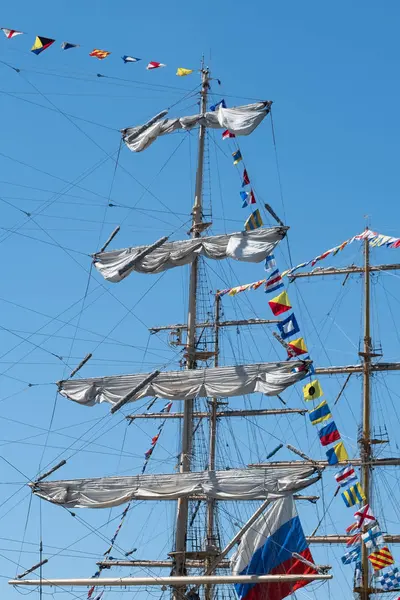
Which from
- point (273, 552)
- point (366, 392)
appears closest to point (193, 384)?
point (273, 552)

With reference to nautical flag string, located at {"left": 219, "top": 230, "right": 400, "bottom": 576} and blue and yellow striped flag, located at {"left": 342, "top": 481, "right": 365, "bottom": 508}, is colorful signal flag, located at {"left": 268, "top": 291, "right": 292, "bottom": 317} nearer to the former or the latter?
nautical flag string, located at {"left": 219, "top": 230, "right": 400, "bottom": 576}

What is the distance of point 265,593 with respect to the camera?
49.0m

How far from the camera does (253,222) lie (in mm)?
50094

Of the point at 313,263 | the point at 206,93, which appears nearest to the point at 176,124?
the point at 206,93

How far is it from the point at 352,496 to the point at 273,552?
294cm

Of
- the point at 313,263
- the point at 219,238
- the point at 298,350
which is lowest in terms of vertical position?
the point at 298,350

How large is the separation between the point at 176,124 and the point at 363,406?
45.8ft

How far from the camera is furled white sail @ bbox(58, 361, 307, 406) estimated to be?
48.0 m

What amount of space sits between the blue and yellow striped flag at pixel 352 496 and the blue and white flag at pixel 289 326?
17.1ft

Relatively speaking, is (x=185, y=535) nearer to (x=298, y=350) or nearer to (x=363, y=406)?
(x=298, y=350)

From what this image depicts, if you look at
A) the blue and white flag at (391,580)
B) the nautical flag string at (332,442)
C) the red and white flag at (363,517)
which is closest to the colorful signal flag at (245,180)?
the nautical flag string at (332,442)

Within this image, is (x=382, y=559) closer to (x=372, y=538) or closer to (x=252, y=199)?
(x=372, y=538)

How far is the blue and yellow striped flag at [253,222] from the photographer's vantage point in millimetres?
50062

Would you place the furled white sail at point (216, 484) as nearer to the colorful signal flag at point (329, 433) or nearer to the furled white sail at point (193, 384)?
the colorful signal flag at point (329, 433)
